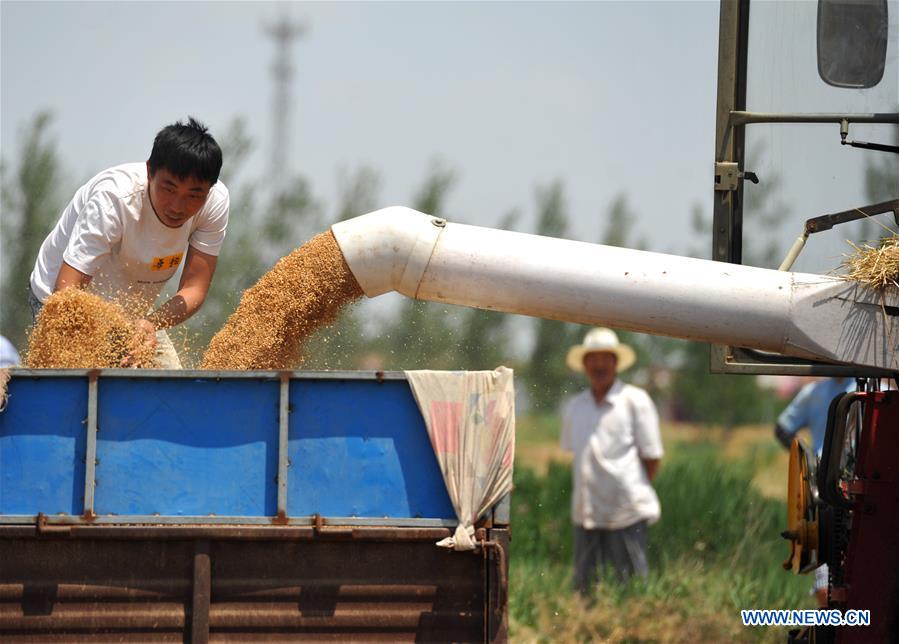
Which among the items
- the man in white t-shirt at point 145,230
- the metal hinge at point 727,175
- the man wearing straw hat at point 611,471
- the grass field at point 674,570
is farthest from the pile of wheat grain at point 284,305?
the man wearing straw hat at point 611,471

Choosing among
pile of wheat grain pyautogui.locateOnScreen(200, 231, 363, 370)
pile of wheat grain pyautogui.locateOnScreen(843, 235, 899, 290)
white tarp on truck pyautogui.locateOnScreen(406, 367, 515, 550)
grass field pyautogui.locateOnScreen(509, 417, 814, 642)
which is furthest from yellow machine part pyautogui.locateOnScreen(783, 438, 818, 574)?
grass field pyautogui.locateOnScreen(509, 417, 814, 642)

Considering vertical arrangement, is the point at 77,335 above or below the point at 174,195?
below

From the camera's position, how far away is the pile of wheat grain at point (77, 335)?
4.48m

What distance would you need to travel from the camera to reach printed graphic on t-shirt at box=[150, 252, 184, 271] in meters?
5.33

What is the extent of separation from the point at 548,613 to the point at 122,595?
4.39m

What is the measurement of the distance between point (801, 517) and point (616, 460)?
162 inches

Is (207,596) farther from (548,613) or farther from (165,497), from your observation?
(548,613)

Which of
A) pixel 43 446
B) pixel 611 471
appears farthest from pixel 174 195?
pixel 611 471

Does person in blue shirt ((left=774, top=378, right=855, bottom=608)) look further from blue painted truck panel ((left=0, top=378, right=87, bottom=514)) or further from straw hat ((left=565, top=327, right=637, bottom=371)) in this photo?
blue painted truck panel ((left=0, top=378, right=87, bottom=514))

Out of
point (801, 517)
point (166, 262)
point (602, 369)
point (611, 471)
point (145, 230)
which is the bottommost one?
point (611, 471)

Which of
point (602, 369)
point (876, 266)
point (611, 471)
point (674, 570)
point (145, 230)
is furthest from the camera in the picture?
point (602, 369)

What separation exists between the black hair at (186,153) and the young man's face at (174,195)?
0.03 meters

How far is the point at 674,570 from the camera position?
895 cm

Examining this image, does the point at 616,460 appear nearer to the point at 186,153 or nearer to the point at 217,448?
the point at 186,153
